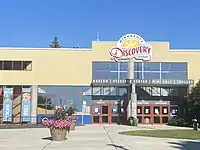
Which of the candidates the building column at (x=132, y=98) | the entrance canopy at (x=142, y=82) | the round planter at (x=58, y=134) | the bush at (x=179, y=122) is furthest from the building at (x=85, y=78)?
the round planter at (x=58, y=134)

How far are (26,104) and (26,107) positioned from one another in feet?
1.05

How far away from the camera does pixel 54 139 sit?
1955 cm

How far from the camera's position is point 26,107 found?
42.4 metres

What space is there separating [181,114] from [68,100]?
486 inches

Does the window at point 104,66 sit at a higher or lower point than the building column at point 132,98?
higher

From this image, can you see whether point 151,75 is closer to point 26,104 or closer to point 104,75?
point 104,75

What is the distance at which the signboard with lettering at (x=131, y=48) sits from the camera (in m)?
42.3

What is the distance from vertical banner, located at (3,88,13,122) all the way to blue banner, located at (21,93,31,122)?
1389 millimetres

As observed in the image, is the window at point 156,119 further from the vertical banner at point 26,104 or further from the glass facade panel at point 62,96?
the vertical banner at point 26,104

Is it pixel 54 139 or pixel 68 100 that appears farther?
pixel 68 100

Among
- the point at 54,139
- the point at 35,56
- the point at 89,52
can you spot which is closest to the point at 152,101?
the point at 89,52

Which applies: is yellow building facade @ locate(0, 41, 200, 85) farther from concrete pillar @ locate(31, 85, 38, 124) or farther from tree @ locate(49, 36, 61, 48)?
tree @ locate(49, 36, 61, 48)

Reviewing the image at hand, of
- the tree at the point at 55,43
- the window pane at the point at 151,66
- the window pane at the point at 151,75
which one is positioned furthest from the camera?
the tree at the point at 55,43

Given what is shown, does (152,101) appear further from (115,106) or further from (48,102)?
(48,102)
